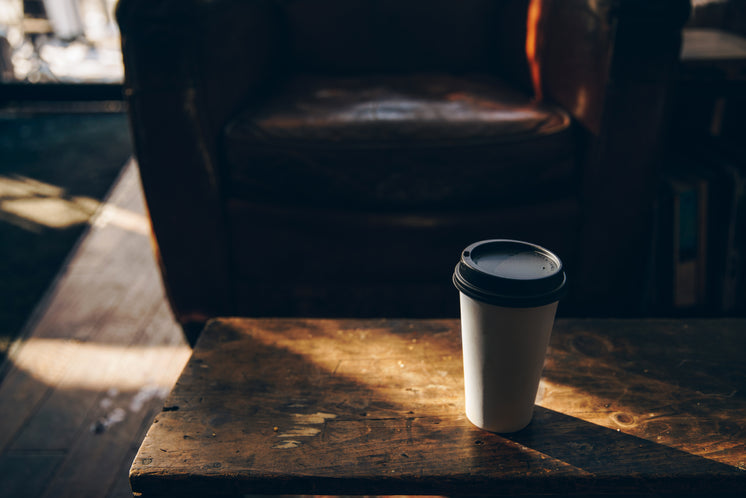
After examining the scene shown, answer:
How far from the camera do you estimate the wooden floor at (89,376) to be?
97cm

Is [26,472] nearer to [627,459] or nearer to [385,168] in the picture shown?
[385,168]

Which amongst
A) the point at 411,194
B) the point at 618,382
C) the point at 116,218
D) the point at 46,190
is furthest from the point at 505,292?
the point at 46,190

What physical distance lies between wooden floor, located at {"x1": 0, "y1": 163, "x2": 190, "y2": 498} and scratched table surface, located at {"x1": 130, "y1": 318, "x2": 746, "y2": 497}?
1.62ft

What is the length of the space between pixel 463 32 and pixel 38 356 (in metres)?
1.33

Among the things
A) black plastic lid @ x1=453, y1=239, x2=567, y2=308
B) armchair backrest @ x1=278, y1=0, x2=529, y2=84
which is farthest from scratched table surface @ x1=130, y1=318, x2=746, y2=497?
armchair backrest @ x1=278, y1=0, x2=529, y2=84

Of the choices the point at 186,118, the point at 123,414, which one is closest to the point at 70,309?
the point at 123,414

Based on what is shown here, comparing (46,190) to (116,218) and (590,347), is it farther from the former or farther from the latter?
(590,347)

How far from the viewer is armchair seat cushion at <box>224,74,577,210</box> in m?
1.09

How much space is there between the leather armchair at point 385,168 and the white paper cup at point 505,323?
609 mm

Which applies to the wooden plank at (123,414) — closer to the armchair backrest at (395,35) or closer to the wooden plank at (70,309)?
the wooden plank at (70,309)

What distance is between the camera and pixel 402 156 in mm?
1085

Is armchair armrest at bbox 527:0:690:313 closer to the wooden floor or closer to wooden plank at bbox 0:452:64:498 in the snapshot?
the wooden floor

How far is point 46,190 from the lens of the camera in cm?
218

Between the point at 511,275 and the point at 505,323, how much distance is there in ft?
0.14
